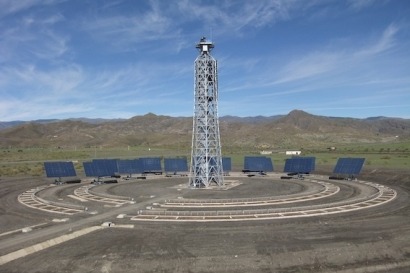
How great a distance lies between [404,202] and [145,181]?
33.4m

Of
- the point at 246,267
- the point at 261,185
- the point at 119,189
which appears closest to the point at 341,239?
the point at 246,267

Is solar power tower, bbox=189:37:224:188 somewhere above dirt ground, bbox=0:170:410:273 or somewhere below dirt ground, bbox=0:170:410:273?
above

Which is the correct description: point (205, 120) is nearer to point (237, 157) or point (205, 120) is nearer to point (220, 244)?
point (220, 244)

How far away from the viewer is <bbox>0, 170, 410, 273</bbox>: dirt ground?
73.8 feet

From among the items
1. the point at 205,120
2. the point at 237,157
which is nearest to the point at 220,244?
the point at 205,120

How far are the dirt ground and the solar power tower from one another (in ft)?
55.2

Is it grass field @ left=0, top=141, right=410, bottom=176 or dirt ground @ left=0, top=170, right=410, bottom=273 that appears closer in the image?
dirt ground @ left=0, top=170, right=410, bottom=273

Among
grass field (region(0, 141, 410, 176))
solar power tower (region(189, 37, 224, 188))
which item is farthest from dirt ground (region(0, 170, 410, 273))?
grass field (region(0, 141, 410, 176))

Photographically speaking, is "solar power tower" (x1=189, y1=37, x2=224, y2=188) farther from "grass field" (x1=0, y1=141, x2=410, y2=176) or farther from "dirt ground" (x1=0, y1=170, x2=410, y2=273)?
"grass field" (x1=0, y1=141, x2=410, y2=176)

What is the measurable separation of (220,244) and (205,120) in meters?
28.2

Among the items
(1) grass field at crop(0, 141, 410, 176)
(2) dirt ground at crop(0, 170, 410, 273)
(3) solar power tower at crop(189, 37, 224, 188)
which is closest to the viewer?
(2) dirt ground at crop(0, 170, 410, 273)

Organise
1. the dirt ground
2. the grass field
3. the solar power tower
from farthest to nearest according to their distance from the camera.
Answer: the grass field
the solar power tower
the dirt ground

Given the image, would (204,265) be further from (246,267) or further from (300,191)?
(300,191)

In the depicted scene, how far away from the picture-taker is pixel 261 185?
5384 centimetres
